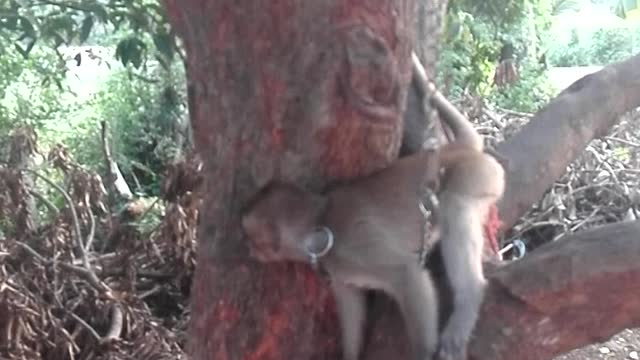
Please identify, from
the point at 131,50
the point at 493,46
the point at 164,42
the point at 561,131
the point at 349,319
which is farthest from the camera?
the point at 493,46

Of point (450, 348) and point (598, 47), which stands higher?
point (450, 348)

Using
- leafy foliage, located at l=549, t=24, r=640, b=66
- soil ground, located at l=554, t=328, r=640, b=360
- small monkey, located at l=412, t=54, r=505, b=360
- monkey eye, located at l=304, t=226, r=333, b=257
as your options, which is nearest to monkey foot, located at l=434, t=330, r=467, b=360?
small monkey, located at l=412, t=54, r=505, b=360

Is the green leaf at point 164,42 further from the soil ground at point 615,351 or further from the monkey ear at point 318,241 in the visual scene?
the soil ground at point 615,351

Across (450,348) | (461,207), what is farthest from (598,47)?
(450,348)

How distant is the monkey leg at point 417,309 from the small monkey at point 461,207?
19mm

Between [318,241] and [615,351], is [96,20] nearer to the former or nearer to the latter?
[318,241]

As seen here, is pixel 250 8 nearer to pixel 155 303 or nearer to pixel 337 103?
pixel 337 103

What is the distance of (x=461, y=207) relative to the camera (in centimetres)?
149

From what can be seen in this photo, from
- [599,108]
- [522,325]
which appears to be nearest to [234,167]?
[522,325]

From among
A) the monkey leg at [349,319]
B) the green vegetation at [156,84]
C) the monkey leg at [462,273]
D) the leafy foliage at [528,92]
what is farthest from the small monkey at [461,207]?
the leafy foliage at [528,92]

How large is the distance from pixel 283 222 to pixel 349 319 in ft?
0.55

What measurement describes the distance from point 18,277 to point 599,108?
58.3 inches

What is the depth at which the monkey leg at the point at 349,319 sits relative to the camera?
138 centimetres

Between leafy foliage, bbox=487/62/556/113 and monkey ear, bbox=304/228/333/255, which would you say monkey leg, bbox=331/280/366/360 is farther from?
leafy foliage, bbox=487/62/556/113
